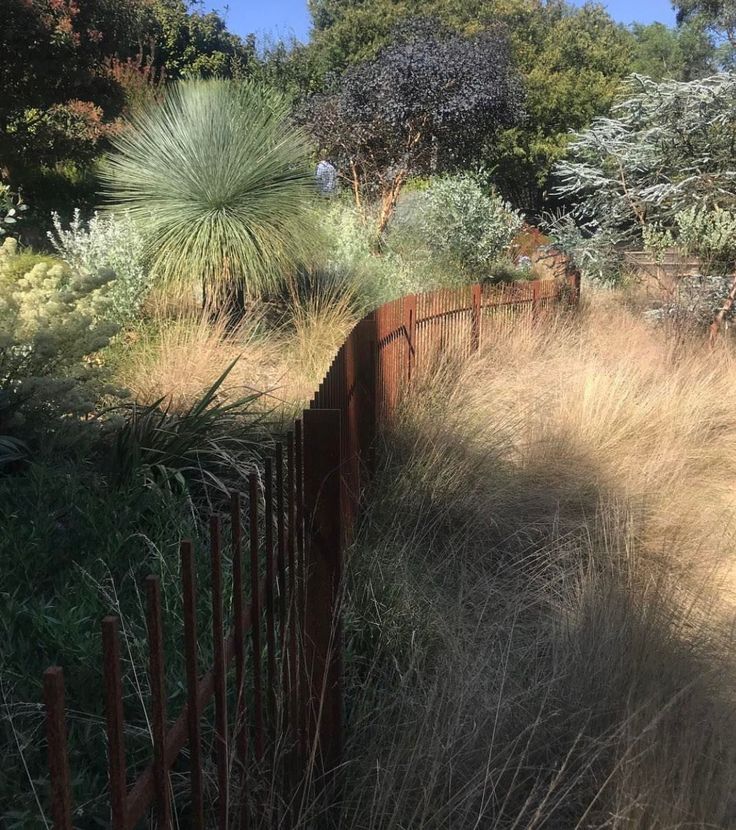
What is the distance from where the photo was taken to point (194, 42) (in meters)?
29.0

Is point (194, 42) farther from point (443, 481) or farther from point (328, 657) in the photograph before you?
point (328, 657)

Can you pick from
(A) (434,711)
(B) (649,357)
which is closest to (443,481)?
(A) (434,711)

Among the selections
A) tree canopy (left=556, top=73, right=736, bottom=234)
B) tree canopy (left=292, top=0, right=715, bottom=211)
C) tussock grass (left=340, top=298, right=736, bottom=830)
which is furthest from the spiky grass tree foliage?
tree canopy (left=292, top=0, right=715, bottom=211)

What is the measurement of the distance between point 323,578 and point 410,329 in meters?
4.77

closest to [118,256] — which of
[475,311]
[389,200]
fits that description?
[475,311]

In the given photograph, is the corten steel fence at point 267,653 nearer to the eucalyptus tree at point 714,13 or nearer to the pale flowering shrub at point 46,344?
the pale flowering shrub at point 46,344

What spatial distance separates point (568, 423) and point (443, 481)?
5.17 ft

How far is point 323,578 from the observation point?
2355 millimetres

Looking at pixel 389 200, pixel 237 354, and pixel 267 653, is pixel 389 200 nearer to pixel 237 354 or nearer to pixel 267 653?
pixel 237 354

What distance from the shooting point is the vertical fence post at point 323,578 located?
2.29 metres

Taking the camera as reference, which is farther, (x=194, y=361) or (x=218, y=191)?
(x=218, y=191)

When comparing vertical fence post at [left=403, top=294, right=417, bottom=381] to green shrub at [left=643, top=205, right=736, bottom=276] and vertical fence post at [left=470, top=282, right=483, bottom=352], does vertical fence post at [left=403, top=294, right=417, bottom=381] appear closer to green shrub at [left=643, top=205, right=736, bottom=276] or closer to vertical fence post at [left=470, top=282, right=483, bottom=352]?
vertical fence post at [left=470, top=282, right=483, bottom=352]

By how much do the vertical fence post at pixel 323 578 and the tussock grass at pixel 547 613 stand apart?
0.13 metres

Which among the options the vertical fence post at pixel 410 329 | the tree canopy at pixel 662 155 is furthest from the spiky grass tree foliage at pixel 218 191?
the tree canopy at pixel 662 155
